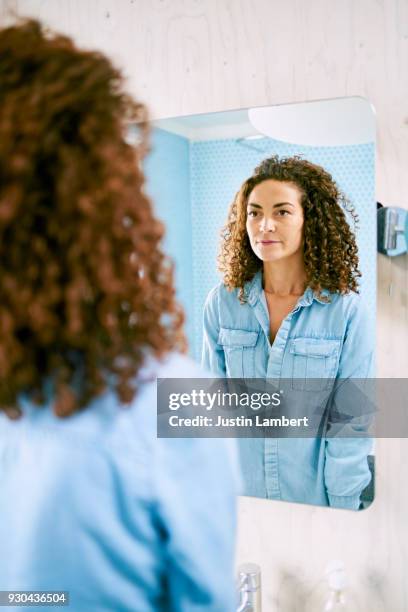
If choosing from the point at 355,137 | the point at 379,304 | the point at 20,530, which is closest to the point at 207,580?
the point at 20,530

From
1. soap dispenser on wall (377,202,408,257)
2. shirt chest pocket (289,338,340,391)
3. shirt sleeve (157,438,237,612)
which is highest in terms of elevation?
soap dispenser on wall (377,202,408,257)

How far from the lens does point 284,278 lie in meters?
1.03

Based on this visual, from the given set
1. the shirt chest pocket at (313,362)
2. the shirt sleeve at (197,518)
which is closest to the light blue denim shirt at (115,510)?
the shirt sleeve at (197,518)

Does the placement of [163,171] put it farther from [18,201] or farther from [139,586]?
[139,586]

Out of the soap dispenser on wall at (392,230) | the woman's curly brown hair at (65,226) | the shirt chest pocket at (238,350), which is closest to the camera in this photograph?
the woman's curly brown hair at (65,226)

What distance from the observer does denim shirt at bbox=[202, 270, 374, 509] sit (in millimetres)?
998

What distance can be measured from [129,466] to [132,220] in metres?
0.22

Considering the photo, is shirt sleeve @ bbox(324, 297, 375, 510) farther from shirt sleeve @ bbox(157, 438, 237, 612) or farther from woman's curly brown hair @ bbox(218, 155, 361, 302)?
shirt sleeve @ bbox(157, 438, 237, 612)

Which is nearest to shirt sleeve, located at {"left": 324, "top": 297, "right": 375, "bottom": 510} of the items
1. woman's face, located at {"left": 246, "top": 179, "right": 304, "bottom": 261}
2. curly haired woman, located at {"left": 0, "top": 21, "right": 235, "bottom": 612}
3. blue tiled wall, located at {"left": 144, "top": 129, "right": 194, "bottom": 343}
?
woman's face, located at {"left": 246, "top": 179, "right": 304, "bottom": 261}

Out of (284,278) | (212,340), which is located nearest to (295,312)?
(284,278)

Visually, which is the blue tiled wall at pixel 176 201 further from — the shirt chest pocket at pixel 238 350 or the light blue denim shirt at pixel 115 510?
→ the light blue denim shirt at pixel 115 510

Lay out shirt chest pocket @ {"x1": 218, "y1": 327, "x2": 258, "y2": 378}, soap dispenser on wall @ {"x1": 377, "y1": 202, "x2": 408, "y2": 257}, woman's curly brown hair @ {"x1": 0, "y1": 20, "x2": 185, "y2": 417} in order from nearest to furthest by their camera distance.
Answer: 1. woman's curly brown hair @ {"x1": 0, "y1": 20, "x2": 185, "y2": 417}
2. soap dispenser on wall @ {"x1": 377, "y1": 202, "x2": 408, "y2": 257}
3. shirt chest pocket @ {"x1": 218, "y1": 327, "x2": 258, "y2": 378}

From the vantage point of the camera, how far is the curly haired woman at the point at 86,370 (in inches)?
20.1

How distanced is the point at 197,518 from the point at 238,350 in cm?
52
